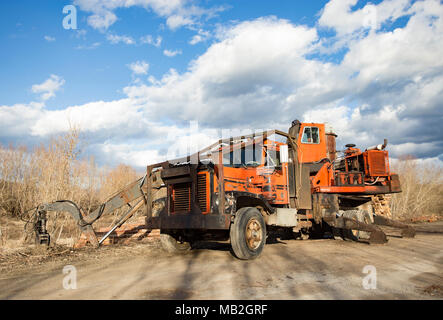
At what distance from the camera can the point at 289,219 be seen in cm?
853

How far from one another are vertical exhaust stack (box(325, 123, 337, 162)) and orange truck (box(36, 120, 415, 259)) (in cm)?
55

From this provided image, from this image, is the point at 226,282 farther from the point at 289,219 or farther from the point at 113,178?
the point at 113,178

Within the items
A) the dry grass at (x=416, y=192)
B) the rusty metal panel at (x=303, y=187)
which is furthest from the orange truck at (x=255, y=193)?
the dry grass at (x=416, y=192)

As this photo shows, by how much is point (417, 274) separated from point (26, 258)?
7972 mm

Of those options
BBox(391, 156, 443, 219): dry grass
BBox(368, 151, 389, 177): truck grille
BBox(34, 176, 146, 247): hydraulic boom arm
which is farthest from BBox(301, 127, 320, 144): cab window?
BBox(391, 156, 443, 219): dry grass

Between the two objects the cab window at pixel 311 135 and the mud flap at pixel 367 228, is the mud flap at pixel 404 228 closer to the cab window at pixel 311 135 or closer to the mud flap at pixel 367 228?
the mud flap at pixel 367 228

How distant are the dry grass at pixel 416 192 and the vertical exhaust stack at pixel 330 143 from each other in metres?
9.91

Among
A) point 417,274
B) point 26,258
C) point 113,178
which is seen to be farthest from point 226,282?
point 113,178

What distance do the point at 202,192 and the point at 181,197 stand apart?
548 mm

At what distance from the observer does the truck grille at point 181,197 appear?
23.9 ft

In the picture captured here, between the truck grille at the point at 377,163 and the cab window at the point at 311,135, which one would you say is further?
the truck grille at the point at 377,163
